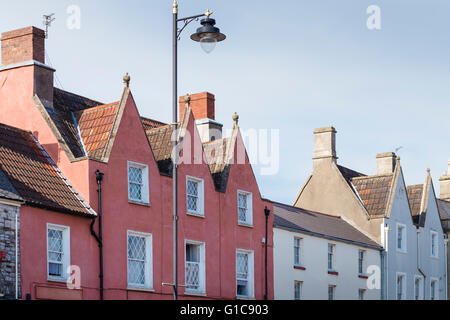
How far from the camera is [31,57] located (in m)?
35.9

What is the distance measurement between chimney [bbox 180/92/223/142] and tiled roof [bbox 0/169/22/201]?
44.0ft

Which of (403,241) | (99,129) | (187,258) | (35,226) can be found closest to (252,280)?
(187,258)

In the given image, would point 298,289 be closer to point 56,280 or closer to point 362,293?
point 362,293

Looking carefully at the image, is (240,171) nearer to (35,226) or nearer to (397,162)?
(35,226)

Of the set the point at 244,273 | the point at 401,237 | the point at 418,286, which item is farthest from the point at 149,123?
the point at 418,286

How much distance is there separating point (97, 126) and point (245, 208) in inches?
346

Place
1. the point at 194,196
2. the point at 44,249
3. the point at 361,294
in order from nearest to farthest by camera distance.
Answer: the point at 44,249 < the point at 194,196 < the point at 361,294

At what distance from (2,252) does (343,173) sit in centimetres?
3213

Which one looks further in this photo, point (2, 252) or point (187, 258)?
point (187, 258)

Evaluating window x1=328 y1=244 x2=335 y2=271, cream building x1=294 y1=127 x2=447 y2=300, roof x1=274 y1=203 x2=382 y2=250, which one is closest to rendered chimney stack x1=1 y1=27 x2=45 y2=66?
roof x1=274 y1=203 x2=382 y2=250

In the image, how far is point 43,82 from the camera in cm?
3600

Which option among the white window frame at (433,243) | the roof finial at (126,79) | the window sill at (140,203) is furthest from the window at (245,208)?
the white window frame at (433,243)

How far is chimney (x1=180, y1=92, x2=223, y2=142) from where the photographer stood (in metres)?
43.1

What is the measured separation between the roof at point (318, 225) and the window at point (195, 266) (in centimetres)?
686
